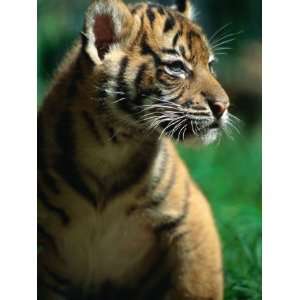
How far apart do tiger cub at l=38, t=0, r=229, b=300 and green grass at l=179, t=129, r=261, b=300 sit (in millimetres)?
93

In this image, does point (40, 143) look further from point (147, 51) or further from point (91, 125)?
point (147, 51)

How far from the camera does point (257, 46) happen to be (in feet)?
6.89

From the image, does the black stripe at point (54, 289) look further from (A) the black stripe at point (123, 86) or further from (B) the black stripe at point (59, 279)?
(A) the black stripe at point (123, 86)

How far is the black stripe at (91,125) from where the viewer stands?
75.7 inches

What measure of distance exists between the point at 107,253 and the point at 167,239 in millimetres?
154

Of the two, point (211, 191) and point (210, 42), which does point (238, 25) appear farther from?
point (211, 191)

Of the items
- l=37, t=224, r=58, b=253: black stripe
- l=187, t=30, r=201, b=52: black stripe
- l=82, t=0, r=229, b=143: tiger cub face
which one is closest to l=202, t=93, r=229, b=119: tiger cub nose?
l=82, t=0, r=229, b=143: tiger cub face

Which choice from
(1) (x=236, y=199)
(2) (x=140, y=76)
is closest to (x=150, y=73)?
(2) (x=140, y=76)

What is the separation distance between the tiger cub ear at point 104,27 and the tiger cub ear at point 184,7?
0.48 feet

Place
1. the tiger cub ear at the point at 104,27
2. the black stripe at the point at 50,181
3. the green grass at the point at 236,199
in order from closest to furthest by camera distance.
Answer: the tiger cub ear at the point at 104,27 < the black stripe at the point at 50,181 < the green grass at the point at 236,199

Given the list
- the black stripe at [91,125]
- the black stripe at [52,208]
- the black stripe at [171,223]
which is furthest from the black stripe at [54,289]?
the black stripe at [91,125]

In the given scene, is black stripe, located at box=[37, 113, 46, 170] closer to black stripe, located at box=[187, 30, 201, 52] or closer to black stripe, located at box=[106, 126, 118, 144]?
black stripe, located at box=[106, 126, 118, 144]

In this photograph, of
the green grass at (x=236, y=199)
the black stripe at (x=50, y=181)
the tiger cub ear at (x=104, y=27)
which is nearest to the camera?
the tiger cub ear at (x=104, y=27)

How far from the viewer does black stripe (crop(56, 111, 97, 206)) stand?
1954 mm
